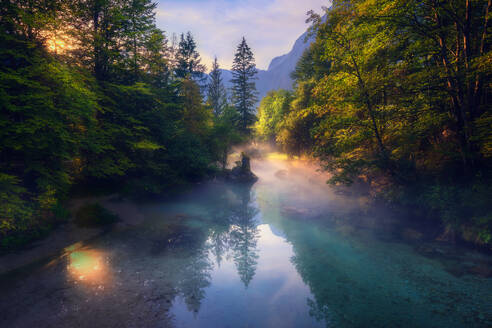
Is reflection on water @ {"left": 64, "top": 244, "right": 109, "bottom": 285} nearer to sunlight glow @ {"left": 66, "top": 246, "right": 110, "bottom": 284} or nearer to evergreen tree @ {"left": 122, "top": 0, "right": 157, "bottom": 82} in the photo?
sunlight glow @ {"left": 66, "top": 246, "right": 110, "bottom": 284}

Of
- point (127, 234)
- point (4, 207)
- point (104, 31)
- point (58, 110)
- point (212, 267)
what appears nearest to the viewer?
point (4, 207)

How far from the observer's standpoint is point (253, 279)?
8.08 meters

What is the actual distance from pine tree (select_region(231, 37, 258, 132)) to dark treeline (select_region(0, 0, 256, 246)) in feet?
53.4

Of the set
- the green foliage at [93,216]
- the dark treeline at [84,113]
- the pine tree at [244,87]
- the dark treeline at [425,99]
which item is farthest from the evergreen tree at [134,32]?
the pine tree at [244,87]

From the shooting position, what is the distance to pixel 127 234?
11469 millimetres

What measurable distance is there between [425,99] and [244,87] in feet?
118

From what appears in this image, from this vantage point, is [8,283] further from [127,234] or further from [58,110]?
[58,110]

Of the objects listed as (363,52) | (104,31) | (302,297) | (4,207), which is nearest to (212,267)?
(302,297)

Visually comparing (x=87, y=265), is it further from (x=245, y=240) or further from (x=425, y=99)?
(x=425, y=99)

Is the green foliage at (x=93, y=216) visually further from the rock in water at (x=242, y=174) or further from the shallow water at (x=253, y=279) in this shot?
the rock in water at (x=242, y=174)

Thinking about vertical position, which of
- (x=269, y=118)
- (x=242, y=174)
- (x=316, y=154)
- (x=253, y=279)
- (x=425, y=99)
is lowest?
(x=253, y=279)

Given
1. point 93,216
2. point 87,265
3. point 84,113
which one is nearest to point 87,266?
point 87,265

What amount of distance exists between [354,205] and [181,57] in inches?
1535

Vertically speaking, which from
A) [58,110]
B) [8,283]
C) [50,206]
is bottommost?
[8,283]
